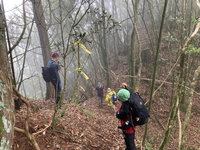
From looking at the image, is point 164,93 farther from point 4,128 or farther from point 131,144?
point 4,128

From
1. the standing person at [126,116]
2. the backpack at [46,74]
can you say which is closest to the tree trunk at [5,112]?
the standing person at [126,116]

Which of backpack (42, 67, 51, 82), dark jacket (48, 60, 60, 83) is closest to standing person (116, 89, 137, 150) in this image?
dark jacket (48, 60, 60, 83)

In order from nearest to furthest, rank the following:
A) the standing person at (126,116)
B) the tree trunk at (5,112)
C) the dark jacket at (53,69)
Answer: the tree trunk at (5,112)
the standing person at (126,116)
the dark jacket at (53,69)

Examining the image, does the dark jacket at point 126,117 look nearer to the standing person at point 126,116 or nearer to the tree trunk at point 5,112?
the standing person at point 126,116

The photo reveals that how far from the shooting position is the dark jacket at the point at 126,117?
3281mm

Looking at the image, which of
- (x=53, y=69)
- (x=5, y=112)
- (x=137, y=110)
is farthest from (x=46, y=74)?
(x=5, y=112)

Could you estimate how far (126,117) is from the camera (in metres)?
3.40

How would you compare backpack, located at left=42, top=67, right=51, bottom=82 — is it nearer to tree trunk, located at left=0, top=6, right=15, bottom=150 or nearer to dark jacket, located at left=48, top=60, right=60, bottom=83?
dark jacket, located at left=48, top=60, right=60, bottom=83

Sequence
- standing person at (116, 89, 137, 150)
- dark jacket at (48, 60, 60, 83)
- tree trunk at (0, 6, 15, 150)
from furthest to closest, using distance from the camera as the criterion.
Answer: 1. dark jacket at (48, 60, 60, 83)
2. standing person at (116, 89, 137, 150)
3. tree trunk at (0, 6, 15, 150)

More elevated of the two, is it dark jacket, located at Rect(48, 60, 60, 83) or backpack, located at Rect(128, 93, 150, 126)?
dark jacket, located at Rect(48, 60, 60, 83)

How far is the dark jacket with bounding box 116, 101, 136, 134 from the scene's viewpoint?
10.8ft

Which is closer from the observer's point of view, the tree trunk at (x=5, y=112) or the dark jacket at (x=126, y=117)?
the tree trunk at (x=5, y=112)

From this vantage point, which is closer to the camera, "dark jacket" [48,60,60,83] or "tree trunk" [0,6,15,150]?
"tree trunk" [0,6,15,150]

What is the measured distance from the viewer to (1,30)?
1645mm
